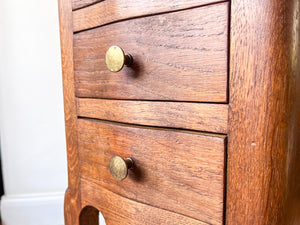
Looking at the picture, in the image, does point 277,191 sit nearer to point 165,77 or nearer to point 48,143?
point 165,77

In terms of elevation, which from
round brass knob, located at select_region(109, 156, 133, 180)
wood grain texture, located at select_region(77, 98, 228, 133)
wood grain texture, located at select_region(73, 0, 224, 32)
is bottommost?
round brass knob, located at select_region(109, 156, 133, 180)

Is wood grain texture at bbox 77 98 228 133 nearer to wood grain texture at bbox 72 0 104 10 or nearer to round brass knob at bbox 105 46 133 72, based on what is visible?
round brass knob at bbox 105 46 133 72

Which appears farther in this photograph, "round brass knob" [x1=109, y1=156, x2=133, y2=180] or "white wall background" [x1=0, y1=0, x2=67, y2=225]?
"white wall background" [x1=0, y1=0, x2=67, y2=225]

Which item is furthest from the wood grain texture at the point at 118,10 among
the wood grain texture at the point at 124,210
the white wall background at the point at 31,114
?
the white wall background at the point at 31,114

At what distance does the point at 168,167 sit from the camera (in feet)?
1.18

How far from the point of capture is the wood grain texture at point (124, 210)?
372mm

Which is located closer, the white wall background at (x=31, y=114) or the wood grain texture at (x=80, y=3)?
the wood grain texture at (x=80, y=3)

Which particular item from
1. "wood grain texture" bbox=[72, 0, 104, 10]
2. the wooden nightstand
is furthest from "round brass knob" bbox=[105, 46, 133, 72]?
"wood grain texture" bbox=[72, 0, 104, 10]

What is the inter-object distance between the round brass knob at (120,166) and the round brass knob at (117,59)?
Result: 0.43 ft

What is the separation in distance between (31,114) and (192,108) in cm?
95

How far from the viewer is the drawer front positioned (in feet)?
1.06

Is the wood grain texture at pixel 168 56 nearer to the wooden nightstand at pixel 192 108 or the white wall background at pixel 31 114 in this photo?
the wooden nightstand at pixel 192 108

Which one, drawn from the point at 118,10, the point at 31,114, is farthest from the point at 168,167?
the point at 31,114

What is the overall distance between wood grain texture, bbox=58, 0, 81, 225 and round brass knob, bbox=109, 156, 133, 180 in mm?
144
